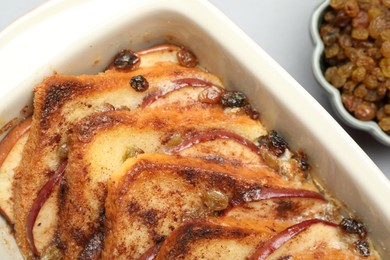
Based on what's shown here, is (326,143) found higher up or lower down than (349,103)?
higher up

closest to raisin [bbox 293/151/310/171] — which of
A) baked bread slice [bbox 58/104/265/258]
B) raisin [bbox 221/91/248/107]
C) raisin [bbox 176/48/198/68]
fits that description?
baked bread slice [bbox 58/104/265/258]

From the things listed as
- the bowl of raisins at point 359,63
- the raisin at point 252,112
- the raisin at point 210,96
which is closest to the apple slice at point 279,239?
the raisin at point 252,112

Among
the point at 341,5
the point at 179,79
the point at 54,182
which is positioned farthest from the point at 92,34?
the point at 341,5

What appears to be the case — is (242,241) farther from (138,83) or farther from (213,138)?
(138,83)

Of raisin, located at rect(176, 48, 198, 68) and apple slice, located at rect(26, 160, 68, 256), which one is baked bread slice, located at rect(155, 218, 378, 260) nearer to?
apple slice, located at rect(26, 160, 68, 256)

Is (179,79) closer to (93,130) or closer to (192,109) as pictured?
(192,109)

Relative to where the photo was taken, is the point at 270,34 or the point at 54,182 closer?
the point at 54,182

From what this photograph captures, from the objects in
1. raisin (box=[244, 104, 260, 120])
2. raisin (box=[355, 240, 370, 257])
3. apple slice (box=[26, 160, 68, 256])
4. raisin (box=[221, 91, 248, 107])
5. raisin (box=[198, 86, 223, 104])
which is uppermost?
apple slice (box=[26, 160, 68, 256])
